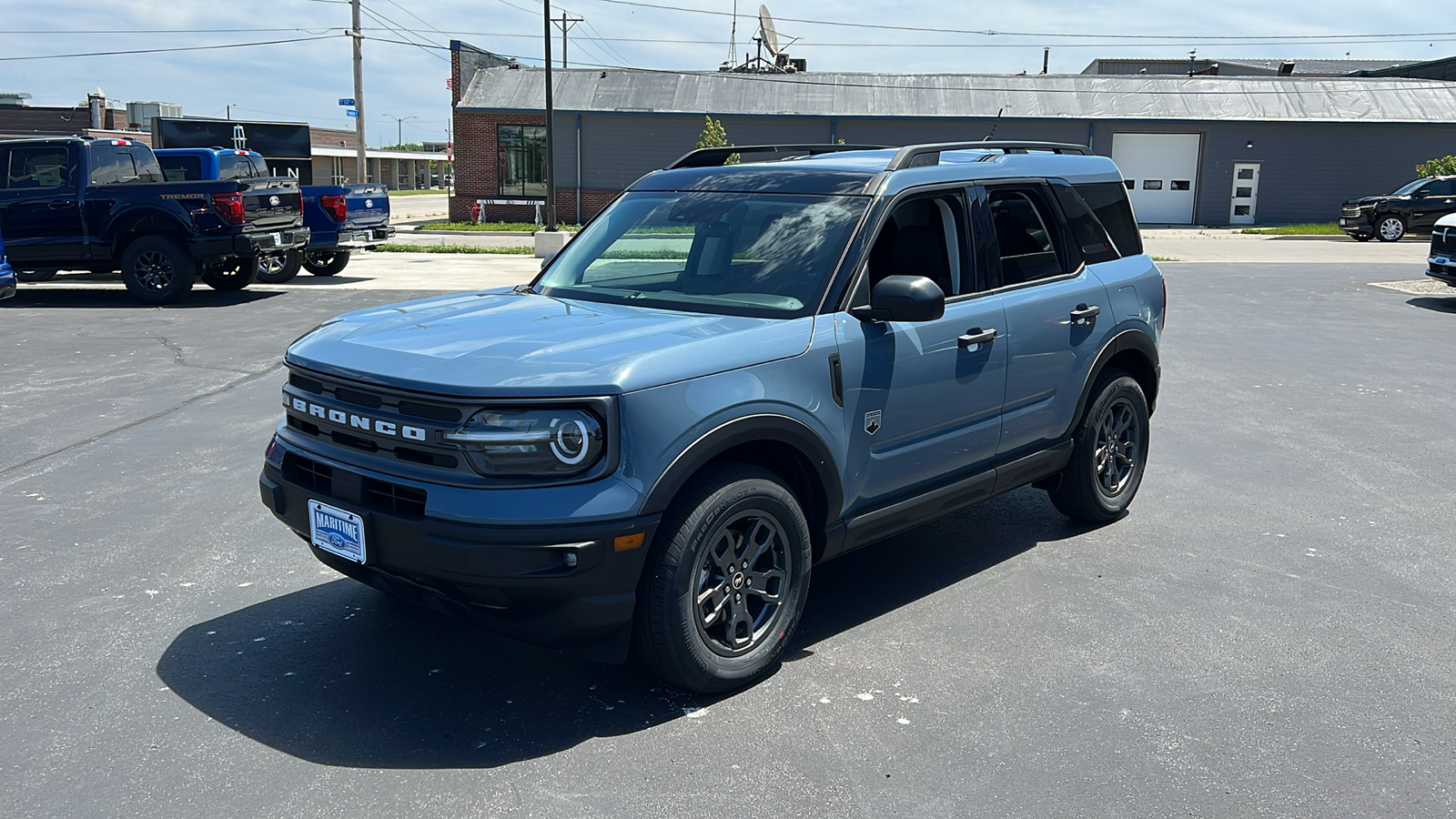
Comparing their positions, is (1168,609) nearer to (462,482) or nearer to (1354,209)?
(462,482)

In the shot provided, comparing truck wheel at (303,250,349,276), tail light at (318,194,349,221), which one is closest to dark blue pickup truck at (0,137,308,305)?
tail light at (318,194,349,221)

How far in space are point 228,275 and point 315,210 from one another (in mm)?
1941

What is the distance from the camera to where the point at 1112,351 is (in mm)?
5902

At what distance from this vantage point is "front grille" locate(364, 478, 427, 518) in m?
3.74

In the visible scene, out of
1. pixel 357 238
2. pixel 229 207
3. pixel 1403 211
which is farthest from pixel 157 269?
pixel 1403 211

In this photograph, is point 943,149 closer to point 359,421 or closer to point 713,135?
point 359,421

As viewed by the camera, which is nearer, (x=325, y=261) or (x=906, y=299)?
(x=906, y=299)

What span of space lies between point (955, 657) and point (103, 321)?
42.6 ft

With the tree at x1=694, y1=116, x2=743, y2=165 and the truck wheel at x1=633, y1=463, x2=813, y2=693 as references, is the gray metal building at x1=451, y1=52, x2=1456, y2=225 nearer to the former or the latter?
the tree at x1=694, y1=116, x2=743, y2=165

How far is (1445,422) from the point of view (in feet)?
29.0

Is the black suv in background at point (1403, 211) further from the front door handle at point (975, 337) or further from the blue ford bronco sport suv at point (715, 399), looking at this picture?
the front door handle at point (975, 337)

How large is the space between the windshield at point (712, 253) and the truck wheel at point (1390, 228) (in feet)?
109

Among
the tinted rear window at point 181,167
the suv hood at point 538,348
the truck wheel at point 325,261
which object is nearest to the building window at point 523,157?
the truck wheel at point 325,261

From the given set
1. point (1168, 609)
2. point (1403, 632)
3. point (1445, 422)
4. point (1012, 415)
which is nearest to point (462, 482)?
point (1012, 415)
